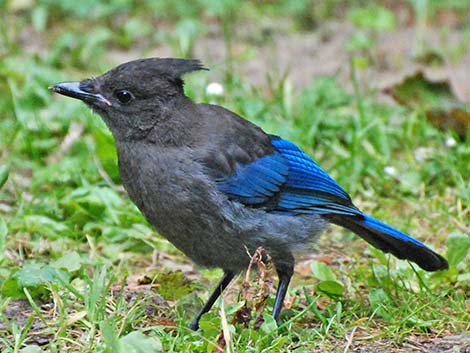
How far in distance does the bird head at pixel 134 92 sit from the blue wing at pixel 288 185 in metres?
0.51

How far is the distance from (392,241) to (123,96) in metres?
1.54

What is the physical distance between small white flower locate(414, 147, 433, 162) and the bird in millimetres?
1615

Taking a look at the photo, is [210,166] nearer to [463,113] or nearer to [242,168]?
[242,168]

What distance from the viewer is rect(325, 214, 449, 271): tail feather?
5.37 metres

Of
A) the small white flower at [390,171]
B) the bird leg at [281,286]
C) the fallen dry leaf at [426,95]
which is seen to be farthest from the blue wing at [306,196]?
the fallen dry leaf at [426,95]

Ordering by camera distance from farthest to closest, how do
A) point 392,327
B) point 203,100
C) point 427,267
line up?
1. point 203,100
2. point 427,267
3. point 392,327

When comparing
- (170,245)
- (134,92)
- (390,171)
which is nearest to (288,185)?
(134,92)

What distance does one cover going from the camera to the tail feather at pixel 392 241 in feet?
17.6

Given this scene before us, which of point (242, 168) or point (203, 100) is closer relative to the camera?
point (242, 168)

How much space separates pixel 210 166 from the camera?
16.5 feet

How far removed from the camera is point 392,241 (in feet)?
18.0

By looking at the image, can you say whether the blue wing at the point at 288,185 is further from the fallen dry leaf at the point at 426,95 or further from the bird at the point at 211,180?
the fallen dry leaf at the point at 426,95

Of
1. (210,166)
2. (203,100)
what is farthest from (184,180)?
(203,100)

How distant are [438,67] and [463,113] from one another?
144 centimetres
